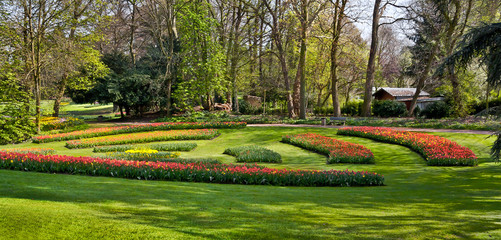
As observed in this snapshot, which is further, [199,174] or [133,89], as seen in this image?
[133,89]

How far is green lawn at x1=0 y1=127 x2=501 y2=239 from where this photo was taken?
405 centimetres

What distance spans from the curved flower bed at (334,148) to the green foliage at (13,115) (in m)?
15.9

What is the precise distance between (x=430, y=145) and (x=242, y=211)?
11.3 m

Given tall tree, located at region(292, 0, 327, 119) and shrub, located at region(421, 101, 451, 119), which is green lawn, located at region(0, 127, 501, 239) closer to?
tall tree, located at region(292, 0, 327, 119)

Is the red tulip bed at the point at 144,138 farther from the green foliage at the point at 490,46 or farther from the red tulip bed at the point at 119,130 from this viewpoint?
the green foliage at the point at 490,46

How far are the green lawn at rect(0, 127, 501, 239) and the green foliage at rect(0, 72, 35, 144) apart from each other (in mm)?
13667

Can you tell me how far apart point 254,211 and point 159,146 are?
11.1 metres

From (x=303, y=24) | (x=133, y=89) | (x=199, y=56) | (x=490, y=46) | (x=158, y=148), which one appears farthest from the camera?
(x=133, y=89)

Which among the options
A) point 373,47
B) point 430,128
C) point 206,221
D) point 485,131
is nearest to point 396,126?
point 430,128

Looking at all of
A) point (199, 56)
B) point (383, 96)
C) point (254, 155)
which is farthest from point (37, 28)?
point (383, 96)

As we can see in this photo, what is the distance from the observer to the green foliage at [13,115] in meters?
17.2

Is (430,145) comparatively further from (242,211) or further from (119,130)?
(119,130)

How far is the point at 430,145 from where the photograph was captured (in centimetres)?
1304

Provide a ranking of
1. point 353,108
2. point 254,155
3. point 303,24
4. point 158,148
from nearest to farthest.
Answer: point 254,155
point 158,148
point 303,24
point 353,108
